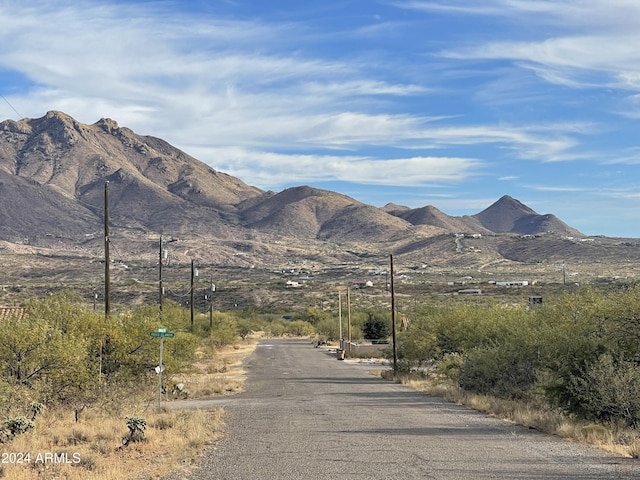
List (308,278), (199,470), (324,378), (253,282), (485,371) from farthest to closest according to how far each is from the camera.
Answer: (308,278), (253,282), (324,378), (485,371), (199,470)

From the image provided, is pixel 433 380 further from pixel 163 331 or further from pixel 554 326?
pixel 163 331

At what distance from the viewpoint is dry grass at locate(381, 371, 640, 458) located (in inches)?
643

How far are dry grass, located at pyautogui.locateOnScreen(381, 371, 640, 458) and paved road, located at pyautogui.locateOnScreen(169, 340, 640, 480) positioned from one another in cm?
47

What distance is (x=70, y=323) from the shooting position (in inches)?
1034

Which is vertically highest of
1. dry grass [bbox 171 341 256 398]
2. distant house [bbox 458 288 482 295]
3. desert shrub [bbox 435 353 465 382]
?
distant house [bbox 458 288 482 295]

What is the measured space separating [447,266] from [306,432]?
503 feet

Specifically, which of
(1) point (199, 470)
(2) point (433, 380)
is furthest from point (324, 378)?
(1) point (199, 470)

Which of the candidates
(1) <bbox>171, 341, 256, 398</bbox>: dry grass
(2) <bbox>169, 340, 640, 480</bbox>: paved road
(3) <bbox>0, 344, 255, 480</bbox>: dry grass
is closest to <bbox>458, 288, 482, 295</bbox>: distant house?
(1) <bbox>171, 341, 256, 398</bbox>: dry grass

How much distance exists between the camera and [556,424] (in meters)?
19.1

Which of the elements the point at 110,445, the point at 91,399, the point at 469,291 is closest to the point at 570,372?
the point at 110,445

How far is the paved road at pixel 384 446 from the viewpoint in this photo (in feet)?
44.3

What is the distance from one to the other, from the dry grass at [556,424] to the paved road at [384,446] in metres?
0.47

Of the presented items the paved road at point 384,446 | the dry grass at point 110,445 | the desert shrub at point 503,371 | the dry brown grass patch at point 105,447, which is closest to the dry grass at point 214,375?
the paved road at point 384,446

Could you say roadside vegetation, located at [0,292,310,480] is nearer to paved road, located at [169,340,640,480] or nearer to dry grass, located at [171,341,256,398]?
dry grass, located at [171,341,256,398]
